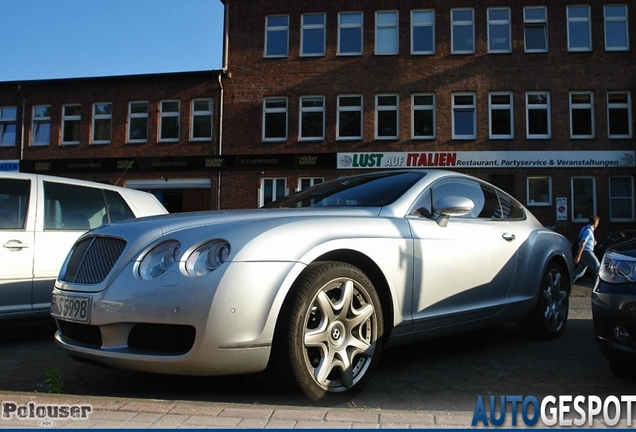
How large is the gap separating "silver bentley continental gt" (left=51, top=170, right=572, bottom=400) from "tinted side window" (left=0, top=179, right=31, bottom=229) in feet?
6.60

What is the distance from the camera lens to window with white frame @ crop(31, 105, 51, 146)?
25.2m

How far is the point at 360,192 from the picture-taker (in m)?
4.18

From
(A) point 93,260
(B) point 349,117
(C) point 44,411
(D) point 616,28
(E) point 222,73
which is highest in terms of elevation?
(D) point 616,28

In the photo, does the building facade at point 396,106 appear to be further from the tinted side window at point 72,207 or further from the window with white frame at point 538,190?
the tinted side window at point 72,207

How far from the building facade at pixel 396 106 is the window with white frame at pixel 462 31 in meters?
0.05

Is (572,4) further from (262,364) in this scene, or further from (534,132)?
(262,364)

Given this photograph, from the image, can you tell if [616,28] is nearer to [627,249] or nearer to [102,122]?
[627,249]

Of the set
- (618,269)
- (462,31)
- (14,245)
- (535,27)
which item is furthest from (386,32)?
(618,269)

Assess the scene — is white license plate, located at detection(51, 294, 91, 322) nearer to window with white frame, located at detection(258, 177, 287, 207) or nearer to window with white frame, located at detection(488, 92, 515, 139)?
window with white frame, located at detection(258, 177, 287, 207)

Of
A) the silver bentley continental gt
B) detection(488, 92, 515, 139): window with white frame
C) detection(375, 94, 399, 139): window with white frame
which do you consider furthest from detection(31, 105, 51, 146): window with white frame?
the silver bentley continental gt

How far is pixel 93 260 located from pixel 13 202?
251 centimetres

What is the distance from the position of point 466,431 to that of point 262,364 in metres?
1.07

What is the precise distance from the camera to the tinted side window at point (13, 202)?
5.04m

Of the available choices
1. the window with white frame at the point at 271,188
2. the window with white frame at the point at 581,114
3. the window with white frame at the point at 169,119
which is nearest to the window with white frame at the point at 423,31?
the window with white frame at the point at 581,114
